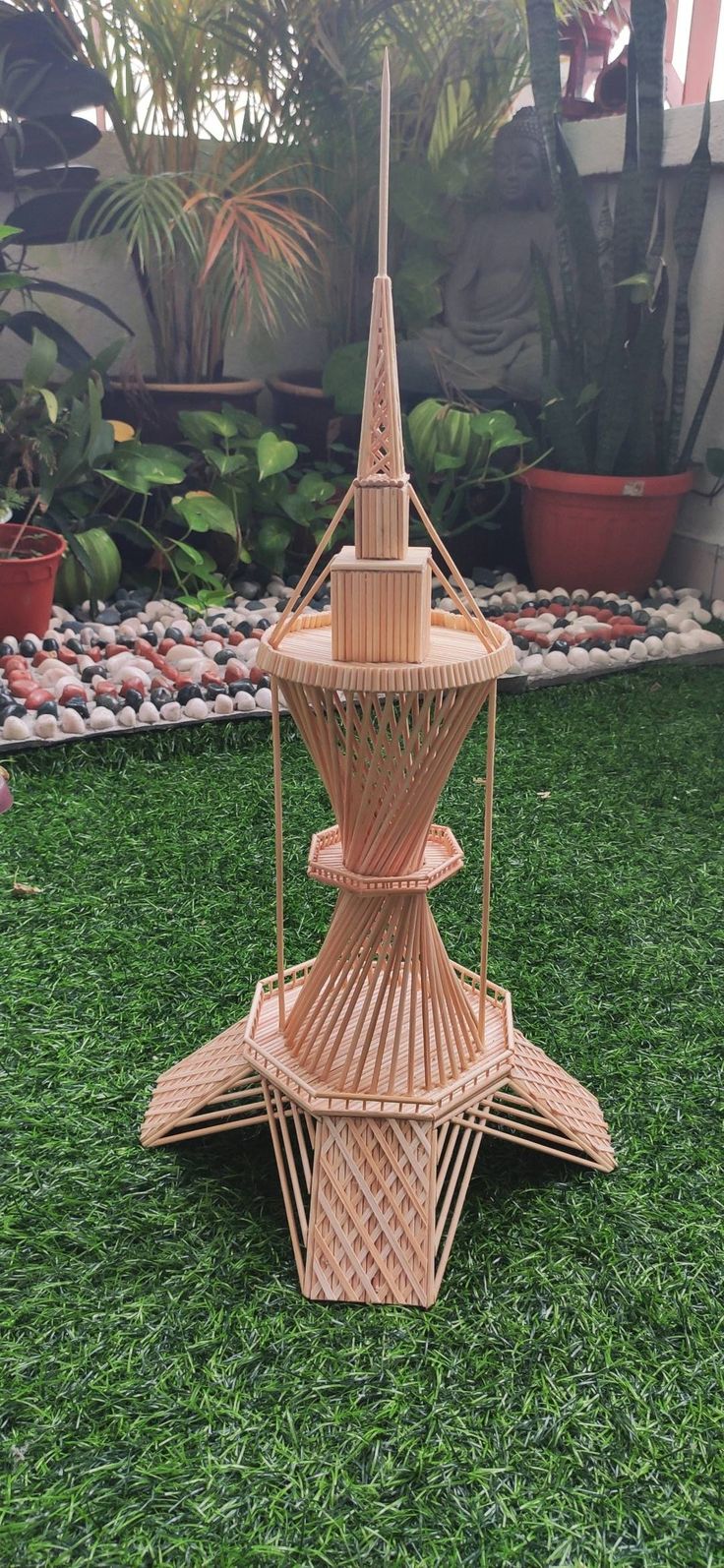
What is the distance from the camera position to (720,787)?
2.97m

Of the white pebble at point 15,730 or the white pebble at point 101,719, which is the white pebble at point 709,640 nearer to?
the white pebble at point 101,719

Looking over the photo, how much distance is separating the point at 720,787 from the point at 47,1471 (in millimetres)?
2283

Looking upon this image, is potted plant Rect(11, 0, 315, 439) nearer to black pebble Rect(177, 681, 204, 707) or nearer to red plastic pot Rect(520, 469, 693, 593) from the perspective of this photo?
red plastic pot Rect(520, 469, 693, 593)

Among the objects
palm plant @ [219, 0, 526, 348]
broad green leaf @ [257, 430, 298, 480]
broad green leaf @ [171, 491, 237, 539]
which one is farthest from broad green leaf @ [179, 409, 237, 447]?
palm plant @ [219, 0, 526, 348]

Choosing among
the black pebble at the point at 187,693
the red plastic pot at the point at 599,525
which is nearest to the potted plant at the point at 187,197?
the red plastic pot at the point at 599,525

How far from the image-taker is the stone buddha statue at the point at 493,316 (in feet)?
16.4

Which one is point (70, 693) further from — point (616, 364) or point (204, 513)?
point (616, 364)

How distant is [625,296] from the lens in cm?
427

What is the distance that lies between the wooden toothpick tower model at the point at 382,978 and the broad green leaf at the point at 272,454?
265 cm

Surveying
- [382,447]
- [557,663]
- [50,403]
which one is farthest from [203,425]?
[382,447]

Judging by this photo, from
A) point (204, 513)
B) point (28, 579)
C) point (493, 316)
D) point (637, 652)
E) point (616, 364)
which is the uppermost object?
point (493, 316)

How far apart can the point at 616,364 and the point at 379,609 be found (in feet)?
11.2

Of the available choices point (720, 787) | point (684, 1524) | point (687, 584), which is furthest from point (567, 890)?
point (687, 584)

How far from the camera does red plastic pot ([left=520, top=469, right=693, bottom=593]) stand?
4352 millimetres
